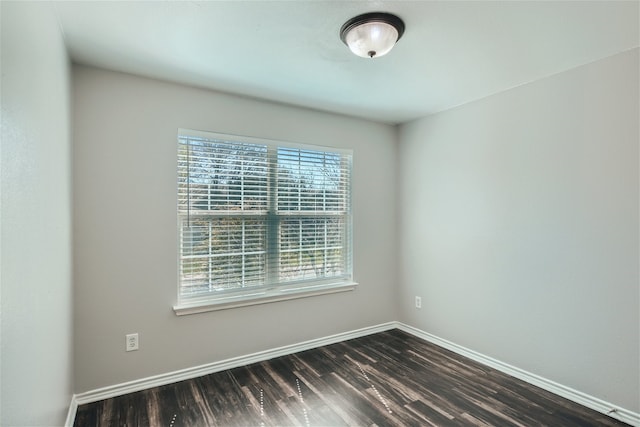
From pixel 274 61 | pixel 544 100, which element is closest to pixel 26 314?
pixel 274 61

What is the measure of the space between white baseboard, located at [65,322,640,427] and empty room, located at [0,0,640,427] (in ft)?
0.04

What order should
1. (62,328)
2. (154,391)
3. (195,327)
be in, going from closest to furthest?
(62,328), (154,391), (195,327)

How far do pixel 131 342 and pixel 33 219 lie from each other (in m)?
1.50

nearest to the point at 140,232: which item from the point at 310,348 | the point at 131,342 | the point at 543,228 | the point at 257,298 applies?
the point at 131,342

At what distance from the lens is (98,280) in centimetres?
236

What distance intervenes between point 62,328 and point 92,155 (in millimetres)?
1162

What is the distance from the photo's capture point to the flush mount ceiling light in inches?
69.7

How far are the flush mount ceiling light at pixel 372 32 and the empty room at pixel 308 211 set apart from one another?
0.04 feet

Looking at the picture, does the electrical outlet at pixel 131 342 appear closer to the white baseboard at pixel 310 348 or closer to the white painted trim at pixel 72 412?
the white baseboard at pixel 310 348

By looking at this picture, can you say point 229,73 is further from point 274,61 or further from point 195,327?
point 195,327

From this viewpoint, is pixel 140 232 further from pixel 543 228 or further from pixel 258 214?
pixel 543 228

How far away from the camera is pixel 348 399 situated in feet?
7.80

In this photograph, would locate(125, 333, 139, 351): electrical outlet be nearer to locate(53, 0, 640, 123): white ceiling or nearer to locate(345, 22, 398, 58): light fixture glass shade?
locate(53, 0, 640, 123): white ceiling

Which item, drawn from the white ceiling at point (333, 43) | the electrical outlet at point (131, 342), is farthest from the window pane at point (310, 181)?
the electrical outlet at point (131, 342)
